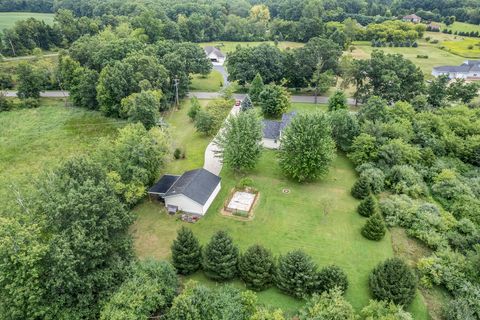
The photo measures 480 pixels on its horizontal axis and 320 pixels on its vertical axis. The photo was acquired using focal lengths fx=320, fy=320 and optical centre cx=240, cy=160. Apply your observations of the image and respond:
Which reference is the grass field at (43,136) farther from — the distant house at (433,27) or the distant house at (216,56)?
the distant house at (433,27)

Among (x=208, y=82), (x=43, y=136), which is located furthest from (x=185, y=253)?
(x=208, y=82)

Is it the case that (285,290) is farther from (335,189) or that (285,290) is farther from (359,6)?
(359,6)

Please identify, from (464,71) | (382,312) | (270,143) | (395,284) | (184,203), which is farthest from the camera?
(464,71)

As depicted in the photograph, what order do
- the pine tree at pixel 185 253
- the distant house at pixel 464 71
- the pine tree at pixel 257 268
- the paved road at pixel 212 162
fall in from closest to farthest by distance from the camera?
the pine tree at pixel 257 268 < the pine tree at pixel 185 253 < the paved road at pixel 212 162 < the distant house at pixel 464 71

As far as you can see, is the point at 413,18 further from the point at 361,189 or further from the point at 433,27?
the point at 361,189

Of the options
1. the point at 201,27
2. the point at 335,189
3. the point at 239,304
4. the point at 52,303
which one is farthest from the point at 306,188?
the point at 201,27

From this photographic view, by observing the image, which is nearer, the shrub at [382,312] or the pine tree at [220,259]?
the shrub at [382,312]

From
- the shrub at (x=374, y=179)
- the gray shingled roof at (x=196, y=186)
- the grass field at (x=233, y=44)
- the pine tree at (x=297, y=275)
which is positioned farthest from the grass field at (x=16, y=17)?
the pine tree at (x=297, y=275)
